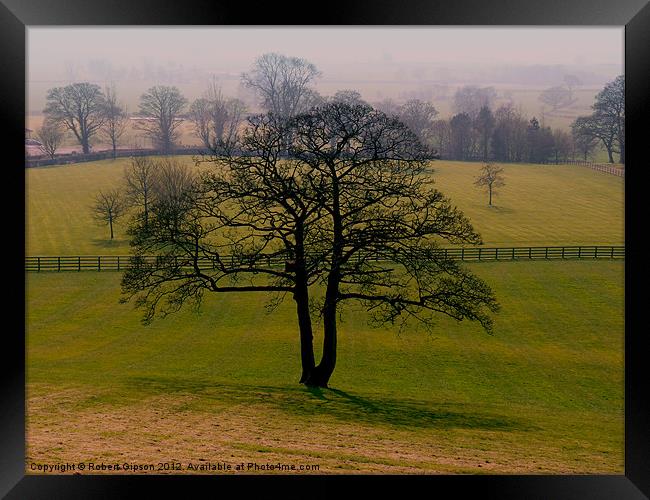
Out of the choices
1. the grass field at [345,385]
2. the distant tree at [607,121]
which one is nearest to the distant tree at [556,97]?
the distant tree at [607,121]

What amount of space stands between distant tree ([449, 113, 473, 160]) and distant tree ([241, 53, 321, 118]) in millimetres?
12397

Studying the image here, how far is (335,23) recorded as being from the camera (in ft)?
26.3

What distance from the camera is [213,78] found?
183 feet

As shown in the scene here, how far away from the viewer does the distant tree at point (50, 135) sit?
51.2m

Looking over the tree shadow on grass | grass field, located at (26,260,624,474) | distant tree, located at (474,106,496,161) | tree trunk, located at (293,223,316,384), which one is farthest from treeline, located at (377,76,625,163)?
the tree shadow on grass

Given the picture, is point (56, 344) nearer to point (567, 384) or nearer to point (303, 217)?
point (303, 217)

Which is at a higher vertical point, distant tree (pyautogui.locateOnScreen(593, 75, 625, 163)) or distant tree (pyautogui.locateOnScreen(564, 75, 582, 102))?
distant tree (pyautogui.locateOnScreen(564, 75, 582, 102))

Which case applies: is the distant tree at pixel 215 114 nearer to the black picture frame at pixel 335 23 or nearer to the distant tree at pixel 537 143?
the distant tree at pixel 537 143

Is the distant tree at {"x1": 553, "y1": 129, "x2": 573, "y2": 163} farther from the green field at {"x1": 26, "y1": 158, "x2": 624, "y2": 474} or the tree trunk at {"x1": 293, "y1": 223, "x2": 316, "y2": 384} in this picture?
the tree trunk at {"x1": 293, "y1": 223, "x2": 316, "y2": 384}

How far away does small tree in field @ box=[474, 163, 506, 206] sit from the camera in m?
→ 52.5

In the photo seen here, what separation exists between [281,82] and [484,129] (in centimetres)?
1688
